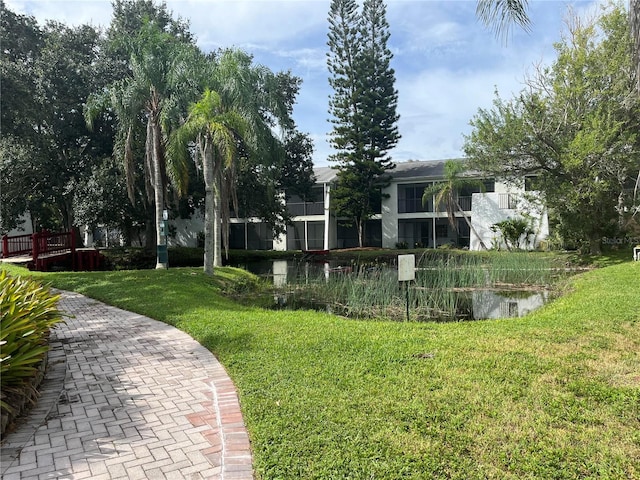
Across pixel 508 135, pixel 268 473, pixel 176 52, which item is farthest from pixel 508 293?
pixel 176 52

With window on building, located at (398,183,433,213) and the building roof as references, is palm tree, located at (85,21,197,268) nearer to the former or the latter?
the building roof

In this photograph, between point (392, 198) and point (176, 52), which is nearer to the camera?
point (176, 52)

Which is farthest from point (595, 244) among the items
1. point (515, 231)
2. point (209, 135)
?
point (209, 135)

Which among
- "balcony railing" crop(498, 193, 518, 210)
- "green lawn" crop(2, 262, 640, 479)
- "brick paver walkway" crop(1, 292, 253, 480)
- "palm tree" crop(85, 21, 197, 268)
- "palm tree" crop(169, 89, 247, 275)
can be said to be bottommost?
"brick paver walkway" crop(1, 292, 253, 480)

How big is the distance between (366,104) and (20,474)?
27.0 meters

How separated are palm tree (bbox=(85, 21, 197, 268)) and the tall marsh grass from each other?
568 centimetres

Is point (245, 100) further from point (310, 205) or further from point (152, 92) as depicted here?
point (310, 205)

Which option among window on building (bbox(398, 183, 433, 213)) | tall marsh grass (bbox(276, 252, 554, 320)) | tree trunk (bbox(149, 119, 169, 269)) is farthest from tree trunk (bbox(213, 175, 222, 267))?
window on building (bbox(398, 183, 433, 213))

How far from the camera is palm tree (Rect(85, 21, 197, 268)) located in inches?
540

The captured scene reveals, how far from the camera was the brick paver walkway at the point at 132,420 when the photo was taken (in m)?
2.89

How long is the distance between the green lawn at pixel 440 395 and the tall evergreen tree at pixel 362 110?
2056 centimetres

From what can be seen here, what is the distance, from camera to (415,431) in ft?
10.3

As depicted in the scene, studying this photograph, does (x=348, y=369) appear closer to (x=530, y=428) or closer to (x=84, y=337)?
(x=530, y=428)

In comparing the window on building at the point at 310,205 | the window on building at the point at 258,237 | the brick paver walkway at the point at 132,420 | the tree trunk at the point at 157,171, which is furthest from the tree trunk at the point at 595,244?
the window on building at the point at 258,237
